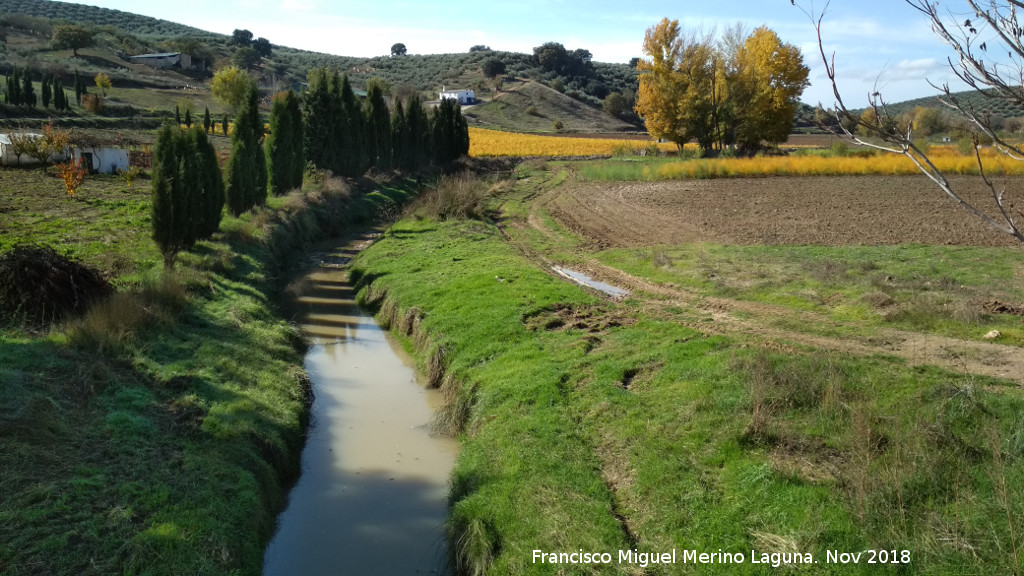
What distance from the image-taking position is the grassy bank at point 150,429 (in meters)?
5.94

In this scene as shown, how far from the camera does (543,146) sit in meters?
61.0

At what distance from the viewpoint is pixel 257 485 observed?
7816 millimetres

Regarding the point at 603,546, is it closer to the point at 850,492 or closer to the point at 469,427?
the point at 850,492

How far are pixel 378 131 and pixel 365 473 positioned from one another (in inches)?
1280

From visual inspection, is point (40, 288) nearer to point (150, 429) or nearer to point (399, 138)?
point (150, 429)

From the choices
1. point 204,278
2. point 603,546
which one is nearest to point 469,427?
point 603,546

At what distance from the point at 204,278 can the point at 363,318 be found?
11.3 ft

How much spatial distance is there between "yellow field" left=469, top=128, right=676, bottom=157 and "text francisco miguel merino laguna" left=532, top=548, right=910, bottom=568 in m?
49.9

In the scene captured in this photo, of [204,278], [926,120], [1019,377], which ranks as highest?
[926,120]

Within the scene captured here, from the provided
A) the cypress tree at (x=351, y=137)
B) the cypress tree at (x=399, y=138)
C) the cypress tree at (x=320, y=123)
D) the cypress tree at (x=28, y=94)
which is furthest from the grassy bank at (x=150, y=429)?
the cypress tree at (x=28, y=94)

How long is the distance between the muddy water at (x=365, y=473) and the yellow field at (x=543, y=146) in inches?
1733

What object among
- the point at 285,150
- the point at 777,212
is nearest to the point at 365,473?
the point at 285,150

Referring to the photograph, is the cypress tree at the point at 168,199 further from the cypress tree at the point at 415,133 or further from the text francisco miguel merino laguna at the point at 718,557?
the cypress tree at the point at 415,133

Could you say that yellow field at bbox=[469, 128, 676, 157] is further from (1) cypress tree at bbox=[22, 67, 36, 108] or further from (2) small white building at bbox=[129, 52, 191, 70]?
(2) small white building at bbox=[129, 52, 191, 70]
